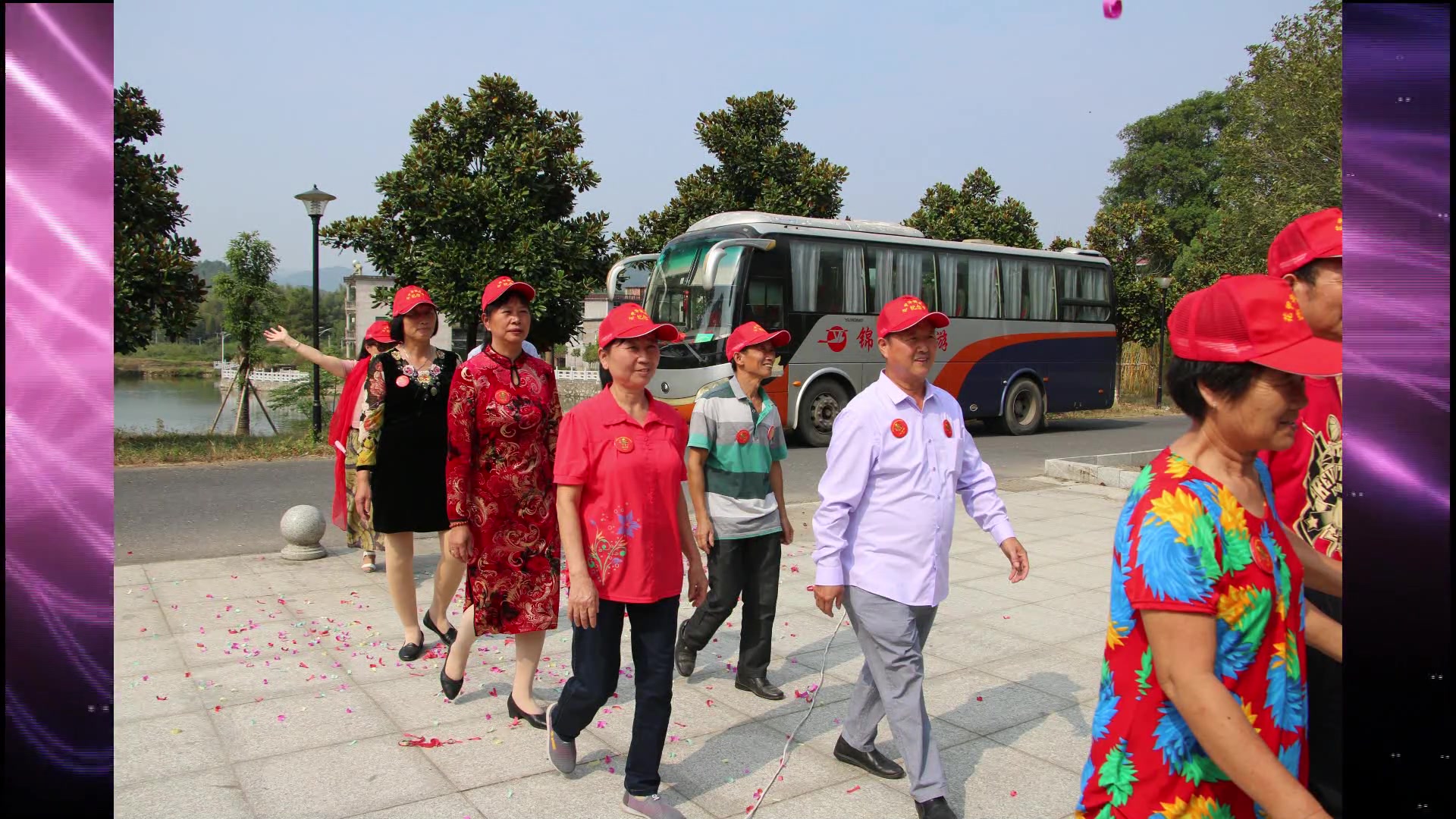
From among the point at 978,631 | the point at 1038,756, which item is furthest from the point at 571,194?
the point at 1038,756

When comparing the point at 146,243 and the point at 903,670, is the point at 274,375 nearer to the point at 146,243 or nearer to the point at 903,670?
the point at 146,243

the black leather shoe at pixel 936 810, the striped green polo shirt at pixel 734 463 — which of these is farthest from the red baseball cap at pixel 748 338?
the black leather shoe at pixel 936 810

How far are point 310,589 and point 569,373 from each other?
5324cm

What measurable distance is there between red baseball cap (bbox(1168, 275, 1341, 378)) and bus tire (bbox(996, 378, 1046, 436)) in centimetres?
1905

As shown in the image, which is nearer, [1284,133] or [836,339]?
[1284,133]

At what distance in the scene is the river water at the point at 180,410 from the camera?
1873 centimetres

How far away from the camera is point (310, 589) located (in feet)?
21.7

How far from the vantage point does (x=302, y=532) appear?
24.6ft

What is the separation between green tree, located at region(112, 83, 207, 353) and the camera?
1427 cm

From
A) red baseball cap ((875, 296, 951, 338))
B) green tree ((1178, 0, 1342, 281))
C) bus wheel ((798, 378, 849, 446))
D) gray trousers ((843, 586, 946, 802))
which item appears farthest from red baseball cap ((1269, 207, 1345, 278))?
bus wheel ((798, 378, 849, 446))

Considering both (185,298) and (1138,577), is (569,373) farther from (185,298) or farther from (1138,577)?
(1138,577)

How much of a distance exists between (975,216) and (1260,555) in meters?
25.2

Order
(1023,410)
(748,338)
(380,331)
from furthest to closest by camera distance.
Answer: (1023,410) < (380,331) < (748,338)

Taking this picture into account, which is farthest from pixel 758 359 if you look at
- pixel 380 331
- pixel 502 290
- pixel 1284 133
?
pixel 1284 133
